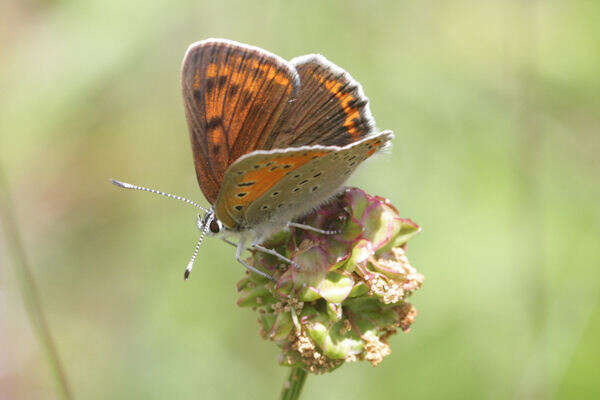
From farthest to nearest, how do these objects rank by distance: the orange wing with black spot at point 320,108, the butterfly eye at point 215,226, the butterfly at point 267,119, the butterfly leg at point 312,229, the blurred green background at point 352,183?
the blurred green background at point 352,183 → the butterfly eye at point 215,226 → the orange wing with black spot at point 320,108 → the butterfly at point 267,119 → the butterfly leg at point 312,229

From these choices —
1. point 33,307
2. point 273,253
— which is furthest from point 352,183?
point 33,307

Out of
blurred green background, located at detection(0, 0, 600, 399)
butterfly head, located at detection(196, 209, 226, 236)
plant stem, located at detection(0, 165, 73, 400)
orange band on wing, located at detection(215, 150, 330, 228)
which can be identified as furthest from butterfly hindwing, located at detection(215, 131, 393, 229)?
blurred green background, located at detection(0, 0, 600, 399)

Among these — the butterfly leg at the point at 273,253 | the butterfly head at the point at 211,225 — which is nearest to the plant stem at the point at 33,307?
the butterfly head at the point at 211,225

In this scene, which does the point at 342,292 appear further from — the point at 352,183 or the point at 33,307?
the point at 352,183

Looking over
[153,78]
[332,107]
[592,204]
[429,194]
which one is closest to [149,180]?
[153,78]

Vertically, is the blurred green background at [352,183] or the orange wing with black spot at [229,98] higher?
the orange wing with black spot at [229,98]

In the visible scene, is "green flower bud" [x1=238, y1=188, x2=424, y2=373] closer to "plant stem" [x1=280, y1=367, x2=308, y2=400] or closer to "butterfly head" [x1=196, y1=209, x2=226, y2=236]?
"plant stem" [x1=280, y1=367, x2=308, y2=400]

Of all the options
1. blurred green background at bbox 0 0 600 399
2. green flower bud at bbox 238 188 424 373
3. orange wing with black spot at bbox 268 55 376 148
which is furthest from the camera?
blurred green background at bbox 0 0 600 399

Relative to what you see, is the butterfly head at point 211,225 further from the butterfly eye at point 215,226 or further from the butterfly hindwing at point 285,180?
the butterfly hindwing at point 285,180
